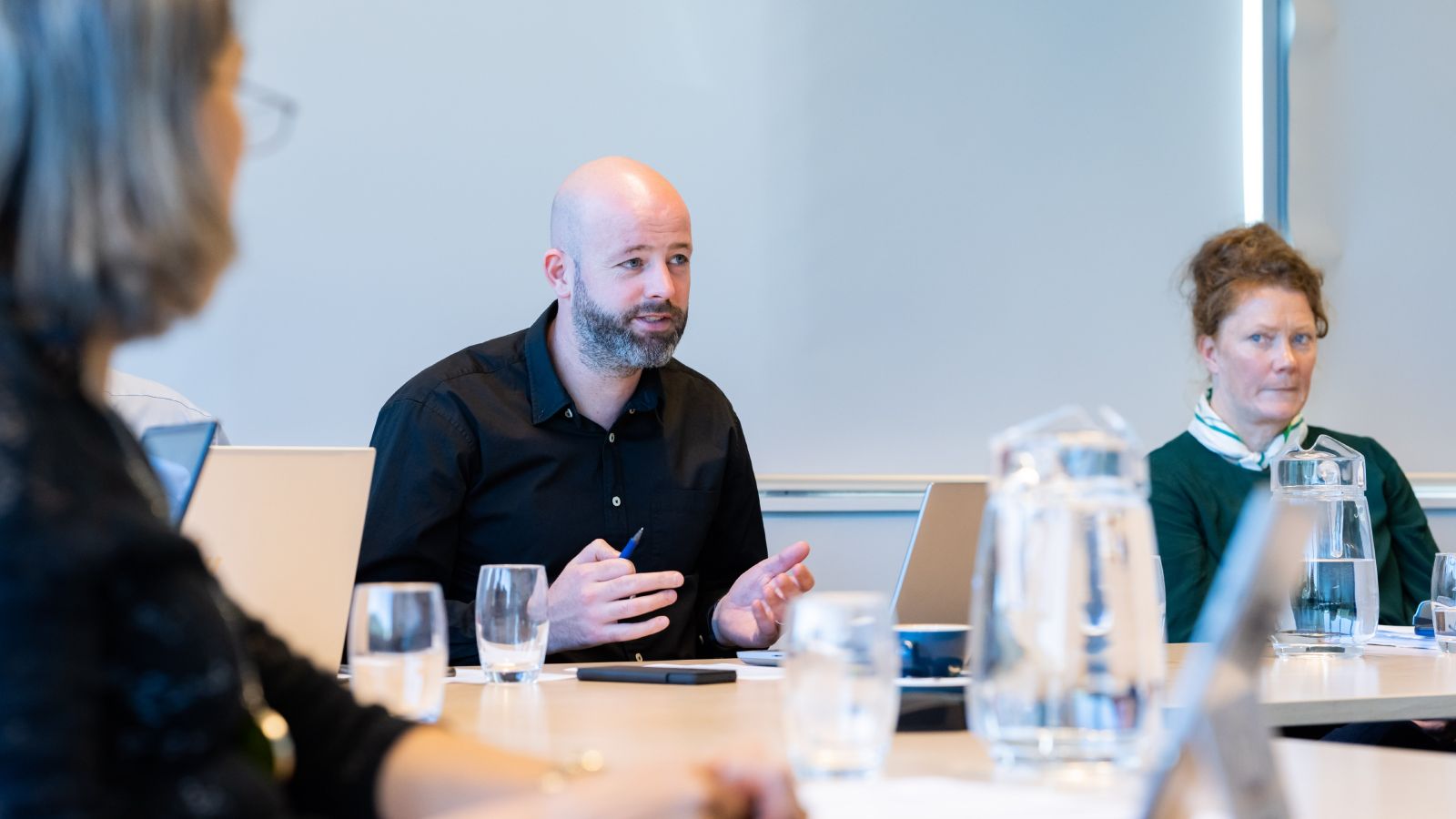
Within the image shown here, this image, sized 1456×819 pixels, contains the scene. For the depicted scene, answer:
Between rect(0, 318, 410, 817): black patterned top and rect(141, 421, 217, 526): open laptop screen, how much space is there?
0.59m

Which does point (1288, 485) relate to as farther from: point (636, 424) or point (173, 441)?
point (173, 441)

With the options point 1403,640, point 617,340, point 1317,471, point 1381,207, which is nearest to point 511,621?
point 617,340

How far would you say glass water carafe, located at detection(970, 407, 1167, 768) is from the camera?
0.93 m

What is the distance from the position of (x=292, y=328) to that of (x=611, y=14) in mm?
1022

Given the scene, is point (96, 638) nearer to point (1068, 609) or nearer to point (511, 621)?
point (1068, 609)

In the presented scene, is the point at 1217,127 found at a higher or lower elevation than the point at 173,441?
higher

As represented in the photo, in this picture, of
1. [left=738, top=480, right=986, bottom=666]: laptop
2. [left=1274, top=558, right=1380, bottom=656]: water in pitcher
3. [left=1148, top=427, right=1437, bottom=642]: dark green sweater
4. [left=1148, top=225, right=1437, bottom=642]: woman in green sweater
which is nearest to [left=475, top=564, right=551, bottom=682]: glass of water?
[left=738, top=480, right=986, bottom=666]: laptop

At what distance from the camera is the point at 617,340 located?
2.72 meters

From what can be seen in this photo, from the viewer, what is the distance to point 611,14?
340 cm

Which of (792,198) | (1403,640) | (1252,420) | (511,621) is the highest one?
(792,198)

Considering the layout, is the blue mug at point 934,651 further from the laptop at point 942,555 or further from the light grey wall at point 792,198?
the light grey wall at point 792,198

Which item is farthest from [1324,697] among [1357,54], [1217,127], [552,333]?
[1357,54]

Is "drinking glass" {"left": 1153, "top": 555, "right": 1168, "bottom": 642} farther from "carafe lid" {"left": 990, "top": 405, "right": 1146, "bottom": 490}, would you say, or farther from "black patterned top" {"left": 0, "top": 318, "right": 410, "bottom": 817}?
"black patterned top" {"left": 0, "top": 318, "right": 410, "bottom": 817}

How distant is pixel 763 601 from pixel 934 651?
0.80 m
